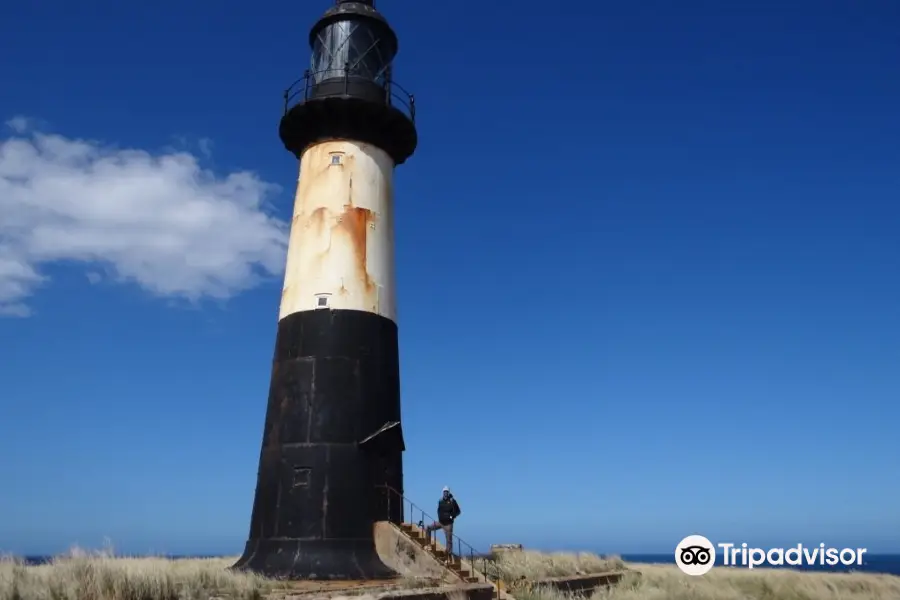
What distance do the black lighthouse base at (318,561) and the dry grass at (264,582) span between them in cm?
84

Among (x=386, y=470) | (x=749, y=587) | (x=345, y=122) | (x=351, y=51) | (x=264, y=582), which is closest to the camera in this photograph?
(x=264, y=582)

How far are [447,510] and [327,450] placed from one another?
115 inches

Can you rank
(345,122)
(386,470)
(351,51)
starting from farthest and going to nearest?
1. (351,51)
2. (345,122)
3. (386,470)

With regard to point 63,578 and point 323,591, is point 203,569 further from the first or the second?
point 63,578

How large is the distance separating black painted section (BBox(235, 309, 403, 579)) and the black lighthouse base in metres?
0.02

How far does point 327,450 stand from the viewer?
1517 centimetres

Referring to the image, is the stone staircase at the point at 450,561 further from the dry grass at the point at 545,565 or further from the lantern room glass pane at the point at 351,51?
the lantern room glass pane at the point at 351,51

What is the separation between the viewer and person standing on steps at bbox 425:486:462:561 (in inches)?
618

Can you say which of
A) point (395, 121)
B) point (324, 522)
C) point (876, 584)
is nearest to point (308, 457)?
point (324, 522)

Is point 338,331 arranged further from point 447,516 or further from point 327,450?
point 447,516

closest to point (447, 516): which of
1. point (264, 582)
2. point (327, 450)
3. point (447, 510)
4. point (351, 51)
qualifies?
point (447, 510)

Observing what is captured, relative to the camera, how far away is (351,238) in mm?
16734

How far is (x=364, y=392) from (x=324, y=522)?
278cm

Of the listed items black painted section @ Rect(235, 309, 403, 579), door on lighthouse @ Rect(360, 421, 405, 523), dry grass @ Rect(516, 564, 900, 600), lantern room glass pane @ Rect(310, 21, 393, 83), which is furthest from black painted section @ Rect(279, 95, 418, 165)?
dry grass @ Rect(516, 564, 900, 600)
